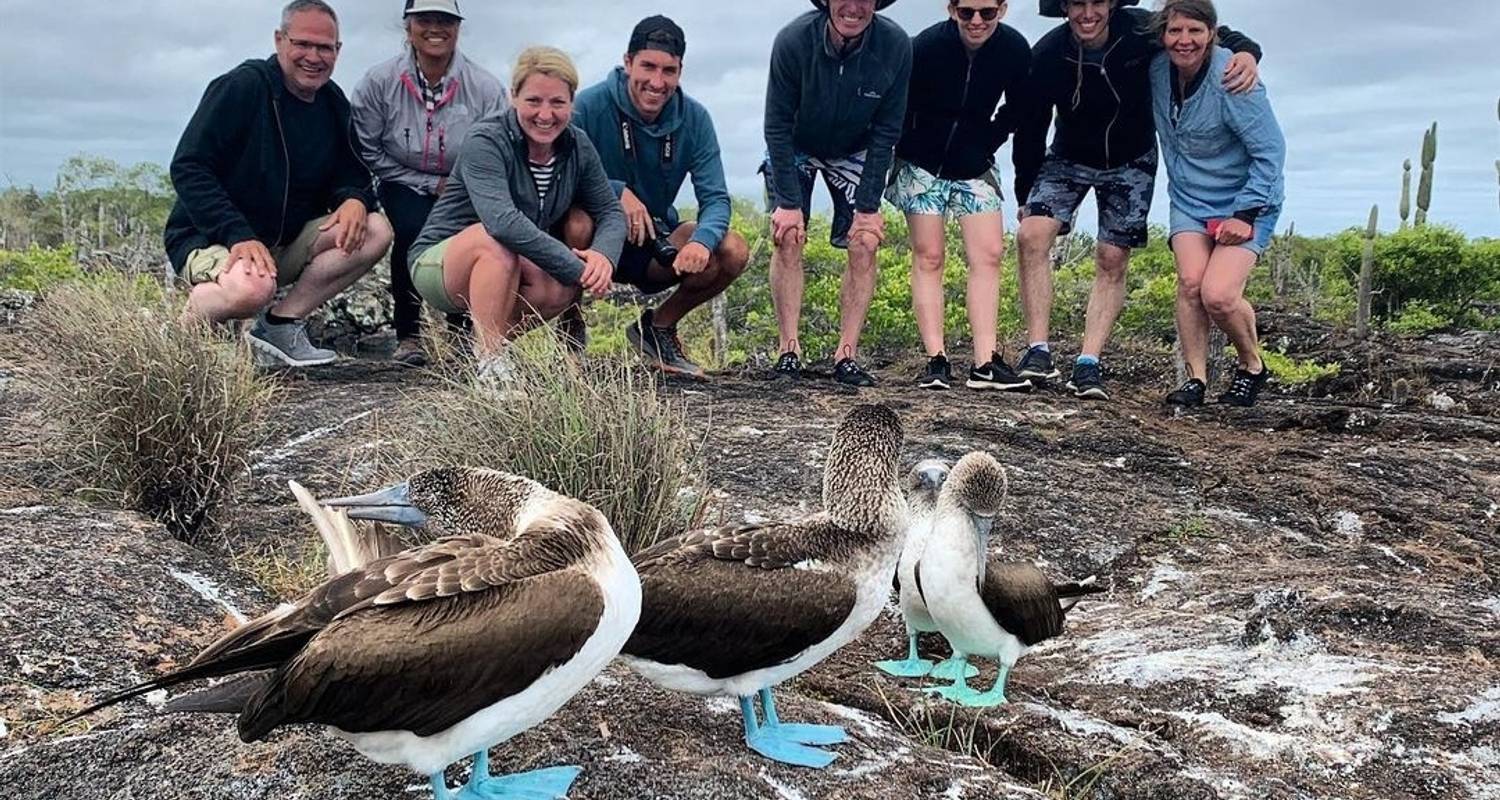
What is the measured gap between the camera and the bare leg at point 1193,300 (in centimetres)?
700

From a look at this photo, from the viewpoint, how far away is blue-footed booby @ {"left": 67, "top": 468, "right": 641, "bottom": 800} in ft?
7.59

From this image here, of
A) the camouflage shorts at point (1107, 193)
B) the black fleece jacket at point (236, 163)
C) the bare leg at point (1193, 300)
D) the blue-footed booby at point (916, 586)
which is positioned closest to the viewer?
the blue-footed booby at point (916, 586)

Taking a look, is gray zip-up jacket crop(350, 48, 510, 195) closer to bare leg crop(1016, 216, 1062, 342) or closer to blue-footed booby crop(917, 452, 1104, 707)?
bare leg crop(1016, 216, 1062, 342)

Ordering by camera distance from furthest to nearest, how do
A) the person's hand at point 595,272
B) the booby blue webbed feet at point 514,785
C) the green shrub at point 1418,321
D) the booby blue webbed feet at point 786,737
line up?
the green shrub at point 1418,321 < the person's hand at point 595,272 < the booby blue webbed feet at point 786,737 < the booby blue webbed feet at point 514,785

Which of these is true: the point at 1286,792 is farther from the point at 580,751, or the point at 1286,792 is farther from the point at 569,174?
the point at 569,174

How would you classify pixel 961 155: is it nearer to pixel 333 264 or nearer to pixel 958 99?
pixel 958 99

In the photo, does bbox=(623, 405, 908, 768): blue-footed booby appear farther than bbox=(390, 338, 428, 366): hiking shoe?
No

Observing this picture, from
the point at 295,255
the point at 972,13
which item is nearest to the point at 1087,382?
the point at 972,13

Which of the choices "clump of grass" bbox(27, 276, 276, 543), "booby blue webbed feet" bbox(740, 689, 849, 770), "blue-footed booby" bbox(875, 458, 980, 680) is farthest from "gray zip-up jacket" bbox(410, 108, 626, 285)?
"booby blue webbed feet" bbox(740, 689, 849, 770)

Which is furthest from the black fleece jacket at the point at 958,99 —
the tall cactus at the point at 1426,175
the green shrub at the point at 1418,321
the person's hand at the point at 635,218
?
the tall cactus at the point at 1426,175

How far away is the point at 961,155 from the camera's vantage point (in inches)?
273

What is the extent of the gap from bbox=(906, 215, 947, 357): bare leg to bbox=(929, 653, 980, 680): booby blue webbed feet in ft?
11.8

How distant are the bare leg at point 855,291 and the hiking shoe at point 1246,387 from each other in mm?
2220

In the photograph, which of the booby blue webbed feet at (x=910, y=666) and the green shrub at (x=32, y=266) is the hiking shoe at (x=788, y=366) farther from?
the green shrub at (x=32, y=266)
